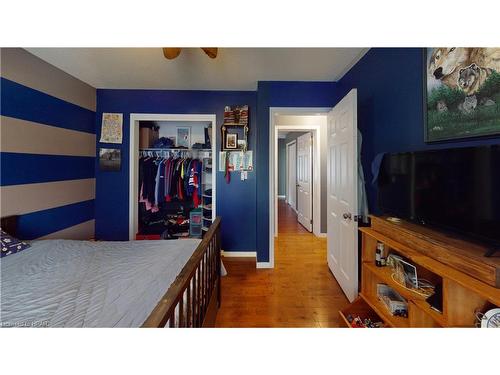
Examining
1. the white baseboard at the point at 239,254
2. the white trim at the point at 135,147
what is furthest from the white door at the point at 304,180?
the white trim at the point at 135,147

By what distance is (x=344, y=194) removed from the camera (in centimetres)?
209

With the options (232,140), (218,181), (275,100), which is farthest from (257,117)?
(218,181)

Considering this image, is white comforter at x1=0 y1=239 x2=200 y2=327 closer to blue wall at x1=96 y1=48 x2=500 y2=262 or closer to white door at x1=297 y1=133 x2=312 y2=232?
blue wall at x1=96 y1=48 x2=500 y2=262

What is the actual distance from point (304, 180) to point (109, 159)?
157 inches

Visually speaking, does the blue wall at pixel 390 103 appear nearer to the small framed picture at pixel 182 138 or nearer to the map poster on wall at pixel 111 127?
the small framed picture at pixel 182 138

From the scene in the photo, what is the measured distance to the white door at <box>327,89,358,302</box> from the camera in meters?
1.88

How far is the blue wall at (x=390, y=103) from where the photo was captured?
142 cm

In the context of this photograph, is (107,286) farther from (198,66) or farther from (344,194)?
(198,66)

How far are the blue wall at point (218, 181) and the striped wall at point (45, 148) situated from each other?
0.53ft

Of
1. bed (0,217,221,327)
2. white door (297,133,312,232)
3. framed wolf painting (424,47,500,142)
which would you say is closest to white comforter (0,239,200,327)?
bed (0,217,221,327)

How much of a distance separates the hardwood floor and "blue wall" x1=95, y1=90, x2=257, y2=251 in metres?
0.52
